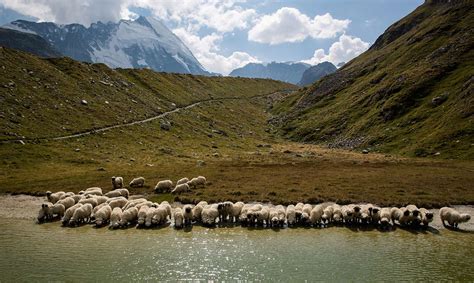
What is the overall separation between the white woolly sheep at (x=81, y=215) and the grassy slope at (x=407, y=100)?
228 ft

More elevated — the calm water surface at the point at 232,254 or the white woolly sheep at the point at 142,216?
the white woolly sheep at the point at 142,216

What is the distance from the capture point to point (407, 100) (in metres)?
122

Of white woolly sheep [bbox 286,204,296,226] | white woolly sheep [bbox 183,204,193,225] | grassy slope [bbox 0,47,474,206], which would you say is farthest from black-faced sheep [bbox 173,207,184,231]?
white woolly sheep [bbox 286,204,296,226]

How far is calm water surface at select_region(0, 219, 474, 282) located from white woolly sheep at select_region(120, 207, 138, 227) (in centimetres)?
119

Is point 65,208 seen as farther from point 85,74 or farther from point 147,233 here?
point 85,74

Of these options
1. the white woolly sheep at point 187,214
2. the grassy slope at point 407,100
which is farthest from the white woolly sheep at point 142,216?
the grassy slope at point 407,100

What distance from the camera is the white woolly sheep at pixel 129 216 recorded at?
1316 inches

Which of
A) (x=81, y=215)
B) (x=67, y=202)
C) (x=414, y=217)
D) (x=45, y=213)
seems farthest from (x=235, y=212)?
(x=45, y=213)

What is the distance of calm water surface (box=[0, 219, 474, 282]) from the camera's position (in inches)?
906

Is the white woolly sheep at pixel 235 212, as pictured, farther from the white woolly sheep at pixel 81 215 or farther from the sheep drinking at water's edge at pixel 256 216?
the white woolly sheep at pixel 81 215

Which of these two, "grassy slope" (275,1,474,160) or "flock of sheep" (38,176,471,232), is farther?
"grassy slope" (275,1,474,160)

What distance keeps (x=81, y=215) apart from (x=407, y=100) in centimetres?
11019

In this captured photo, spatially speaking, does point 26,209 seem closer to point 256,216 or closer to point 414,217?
point 256,216

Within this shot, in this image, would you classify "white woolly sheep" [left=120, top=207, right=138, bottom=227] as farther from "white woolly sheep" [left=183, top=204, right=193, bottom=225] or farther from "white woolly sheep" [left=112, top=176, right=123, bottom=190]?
"white woolly sheep" [left=112, top=176, right=123, bottom=190]
